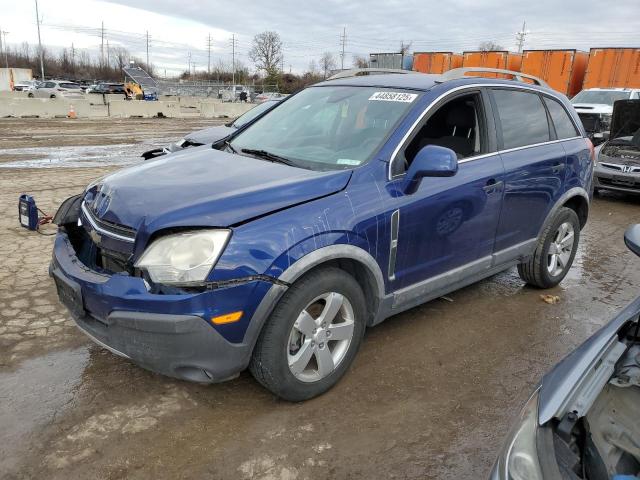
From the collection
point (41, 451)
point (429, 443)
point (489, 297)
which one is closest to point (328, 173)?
point (429, 443)

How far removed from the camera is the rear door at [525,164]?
4.05 m

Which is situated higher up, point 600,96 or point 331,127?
point 600,96

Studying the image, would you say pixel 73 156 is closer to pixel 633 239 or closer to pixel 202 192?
pixel 202 192

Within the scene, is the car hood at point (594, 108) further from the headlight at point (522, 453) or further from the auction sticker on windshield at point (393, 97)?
the headlight at point (522, 453)

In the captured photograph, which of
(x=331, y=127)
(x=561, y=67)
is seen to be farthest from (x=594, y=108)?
(x=331, y=127)

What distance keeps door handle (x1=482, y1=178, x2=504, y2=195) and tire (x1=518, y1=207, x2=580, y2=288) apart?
99 centimetres

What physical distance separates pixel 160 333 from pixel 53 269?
1053 mm

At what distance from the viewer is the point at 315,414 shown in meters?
2.96

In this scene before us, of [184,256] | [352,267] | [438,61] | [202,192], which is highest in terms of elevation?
[438,61]

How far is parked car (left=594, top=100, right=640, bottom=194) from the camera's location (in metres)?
8.81

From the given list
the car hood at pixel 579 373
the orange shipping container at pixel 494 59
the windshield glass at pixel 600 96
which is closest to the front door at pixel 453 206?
the car hood at pixel 579 373

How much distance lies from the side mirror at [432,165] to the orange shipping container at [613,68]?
795 inches

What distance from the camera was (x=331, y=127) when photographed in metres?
3.68

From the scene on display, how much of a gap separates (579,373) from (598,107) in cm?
1415
